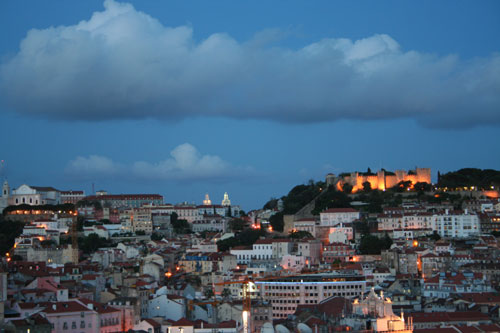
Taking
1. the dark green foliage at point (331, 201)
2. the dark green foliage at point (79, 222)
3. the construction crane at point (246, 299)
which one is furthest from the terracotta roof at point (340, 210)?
the construction crane at point (246, 299)

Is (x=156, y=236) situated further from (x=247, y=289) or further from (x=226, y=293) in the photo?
(x=247, y=289)

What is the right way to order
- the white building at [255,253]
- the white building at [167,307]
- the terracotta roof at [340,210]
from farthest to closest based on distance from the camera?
the terracotta roof at [340,210] < the white building at [255,253] < the white building at [167,307]

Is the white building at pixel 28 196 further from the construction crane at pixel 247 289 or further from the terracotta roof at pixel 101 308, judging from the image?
the terracotta roof at pixel 101 308

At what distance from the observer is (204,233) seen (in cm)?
9006

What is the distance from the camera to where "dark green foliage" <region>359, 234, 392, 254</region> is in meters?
71.8

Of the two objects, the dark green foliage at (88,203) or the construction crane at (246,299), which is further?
the dark green foliage at (88,203)

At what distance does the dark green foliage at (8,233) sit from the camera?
73.3 meters

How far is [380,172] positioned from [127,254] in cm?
3113

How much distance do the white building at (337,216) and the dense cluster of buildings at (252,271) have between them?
111 millimetres

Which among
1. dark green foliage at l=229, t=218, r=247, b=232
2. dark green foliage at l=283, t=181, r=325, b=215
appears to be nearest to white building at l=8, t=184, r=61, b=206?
dark green foliage at l=229, t=218, r=247, b=232

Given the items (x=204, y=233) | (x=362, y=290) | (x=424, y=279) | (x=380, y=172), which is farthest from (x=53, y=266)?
(x=380, y=172)

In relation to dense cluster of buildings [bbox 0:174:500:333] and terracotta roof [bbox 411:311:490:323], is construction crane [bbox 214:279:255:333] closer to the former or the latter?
dense cluster of buildings [bbox 0:174:500:333]

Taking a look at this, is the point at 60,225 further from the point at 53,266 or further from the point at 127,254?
the point at 53,266

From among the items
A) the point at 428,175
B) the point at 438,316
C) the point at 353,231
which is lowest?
the point at 438,316
